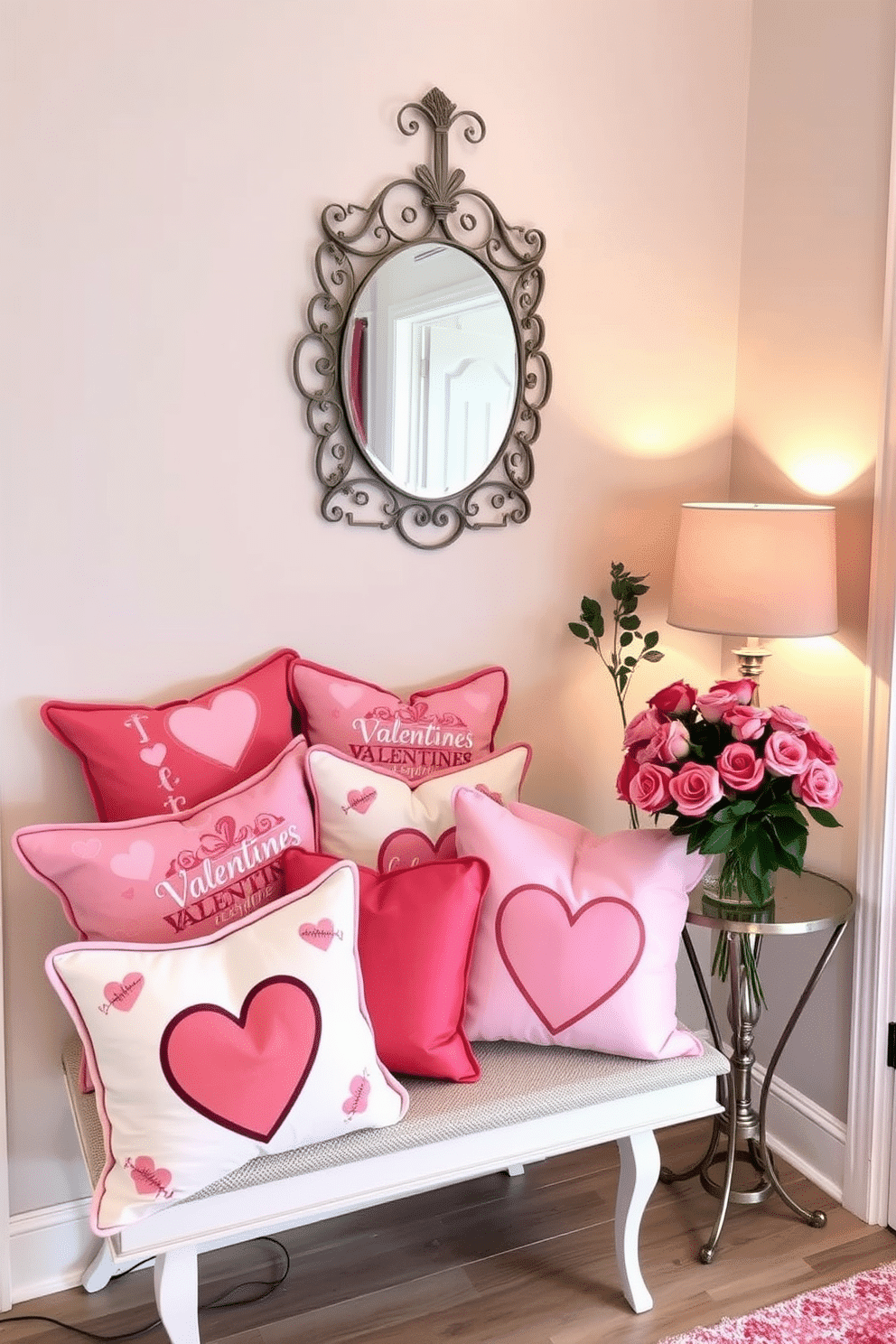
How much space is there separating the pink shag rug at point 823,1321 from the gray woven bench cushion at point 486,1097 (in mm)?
447

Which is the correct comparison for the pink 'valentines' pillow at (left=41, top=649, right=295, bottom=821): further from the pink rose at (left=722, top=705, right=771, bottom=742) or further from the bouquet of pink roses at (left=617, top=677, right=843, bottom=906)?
the pink rose at (left=722, top=705, right=771, bottom=742)

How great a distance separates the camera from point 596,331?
2.46 metres

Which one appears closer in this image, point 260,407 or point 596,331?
point 260,407

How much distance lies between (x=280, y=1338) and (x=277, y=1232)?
11.0 inches

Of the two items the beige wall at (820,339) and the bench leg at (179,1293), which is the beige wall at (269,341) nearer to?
the beige wall at (820,339)

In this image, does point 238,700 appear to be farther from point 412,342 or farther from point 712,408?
point 712,408

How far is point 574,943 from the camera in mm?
1895

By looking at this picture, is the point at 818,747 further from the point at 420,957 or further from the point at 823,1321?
the point at 823,1321

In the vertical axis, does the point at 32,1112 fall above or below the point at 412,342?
below

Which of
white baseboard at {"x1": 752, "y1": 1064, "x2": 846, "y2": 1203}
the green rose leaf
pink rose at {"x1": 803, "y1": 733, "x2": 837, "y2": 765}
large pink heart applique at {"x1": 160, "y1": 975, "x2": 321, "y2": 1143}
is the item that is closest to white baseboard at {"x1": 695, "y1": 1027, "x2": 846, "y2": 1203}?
white baseboard at {"x1": 752, "y1": 1064, "x2": 846, "y2": 1203}

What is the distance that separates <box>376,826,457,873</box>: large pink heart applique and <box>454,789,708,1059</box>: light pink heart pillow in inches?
3.5

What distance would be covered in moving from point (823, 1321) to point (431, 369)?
191 centimetres

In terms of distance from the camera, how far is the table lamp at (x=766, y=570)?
6.98ft

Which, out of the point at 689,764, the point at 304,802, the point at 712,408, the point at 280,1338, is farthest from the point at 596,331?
the point at 280,1338
